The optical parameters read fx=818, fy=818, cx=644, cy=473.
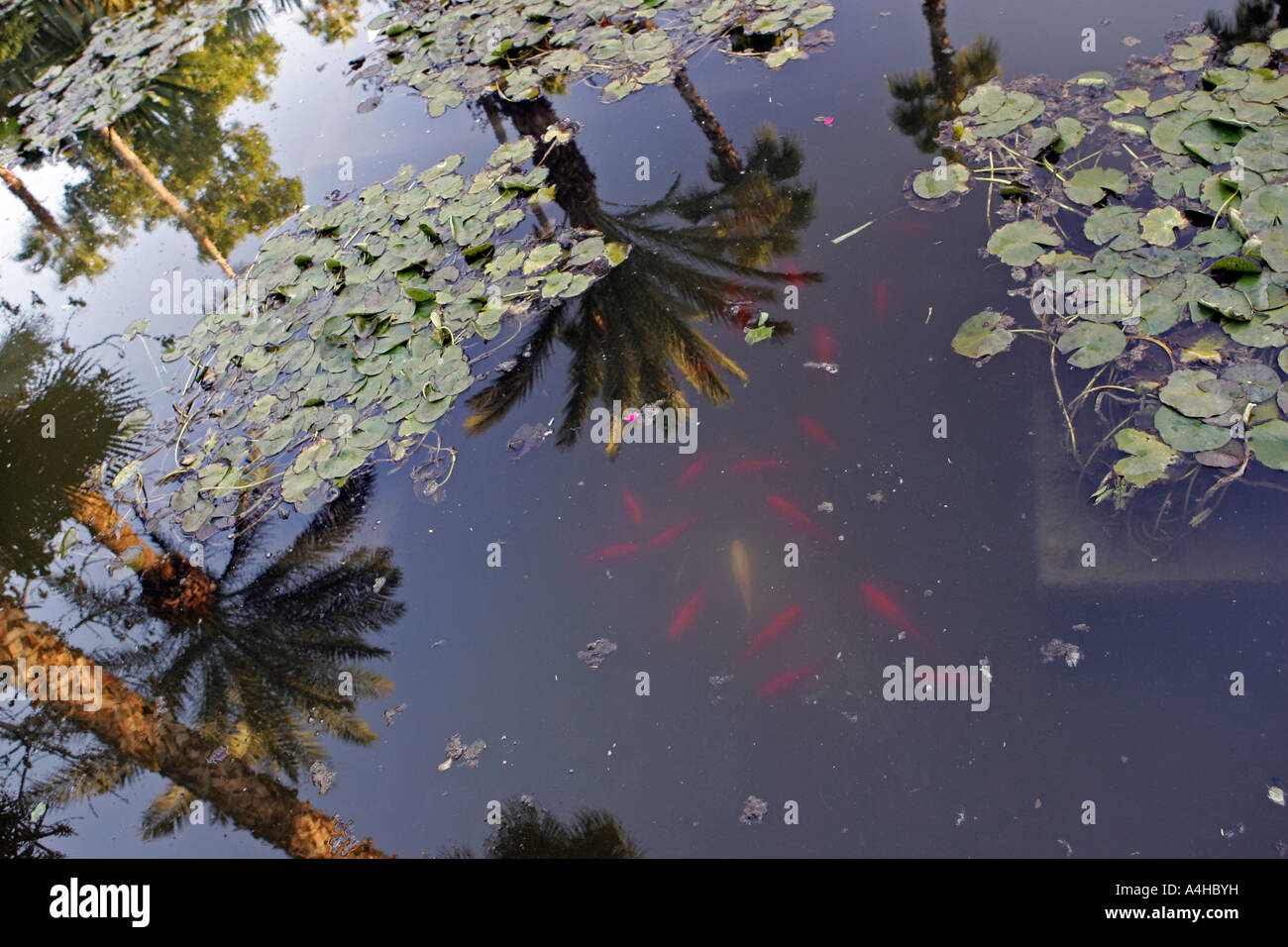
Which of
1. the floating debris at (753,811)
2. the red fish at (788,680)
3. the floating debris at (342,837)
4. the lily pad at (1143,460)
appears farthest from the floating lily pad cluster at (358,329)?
the lily pad at (1143,460)

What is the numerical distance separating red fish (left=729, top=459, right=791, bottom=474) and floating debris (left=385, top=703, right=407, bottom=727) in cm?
140

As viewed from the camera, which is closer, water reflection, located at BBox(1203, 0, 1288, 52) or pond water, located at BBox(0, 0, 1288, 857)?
pond water, located at BBox(0, 0, 1288, 857)

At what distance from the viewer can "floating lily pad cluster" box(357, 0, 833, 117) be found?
5008 mm

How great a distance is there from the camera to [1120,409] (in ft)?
8.84

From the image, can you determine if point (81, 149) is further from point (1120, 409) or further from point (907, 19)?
point (1120, 409)

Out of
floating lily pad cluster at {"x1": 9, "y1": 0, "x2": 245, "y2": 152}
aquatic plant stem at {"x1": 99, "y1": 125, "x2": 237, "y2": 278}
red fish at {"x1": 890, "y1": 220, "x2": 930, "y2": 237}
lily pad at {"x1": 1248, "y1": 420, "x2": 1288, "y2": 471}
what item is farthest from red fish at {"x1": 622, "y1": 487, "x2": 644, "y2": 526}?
floating lily pad cluster at {"x1": 9, "y1": 0, "x2": 245, "y2": 152}

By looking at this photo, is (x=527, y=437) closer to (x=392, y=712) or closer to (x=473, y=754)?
(x=392, y=712)

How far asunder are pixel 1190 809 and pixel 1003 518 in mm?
925

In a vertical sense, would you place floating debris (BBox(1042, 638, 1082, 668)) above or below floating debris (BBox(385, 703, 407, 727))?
above

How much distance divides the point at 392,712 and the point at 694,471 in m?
1.34

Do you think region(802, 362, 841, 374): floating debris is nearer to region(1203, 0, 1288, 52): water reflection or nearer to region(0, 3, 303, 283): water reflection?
region(1203, 0, 1288, 52): water reflection
